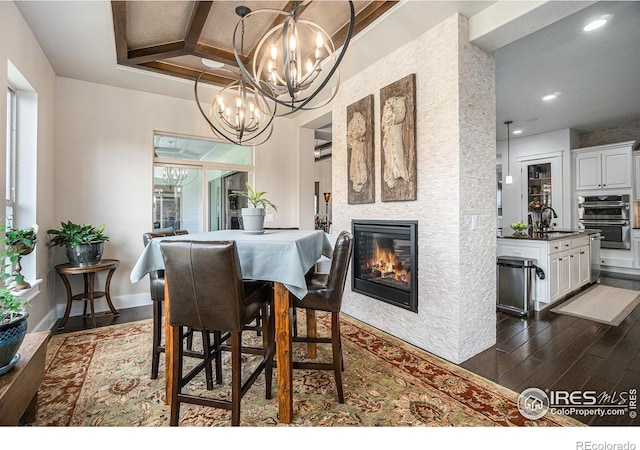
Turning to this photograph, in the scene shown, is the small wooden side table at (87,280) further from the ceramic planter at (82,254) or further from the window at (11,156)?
the window at (11,156)

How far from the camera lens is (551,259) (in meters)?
3.64

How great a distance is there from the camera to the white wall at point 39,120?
7.19ft

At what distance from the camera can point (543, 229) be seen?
445 centimetres

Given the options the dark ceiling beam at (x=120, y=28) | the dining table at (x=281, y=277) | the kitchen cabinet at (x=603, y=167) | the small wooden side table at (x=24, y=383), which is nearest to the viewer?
the small wooden side table at (x=24, y=383)

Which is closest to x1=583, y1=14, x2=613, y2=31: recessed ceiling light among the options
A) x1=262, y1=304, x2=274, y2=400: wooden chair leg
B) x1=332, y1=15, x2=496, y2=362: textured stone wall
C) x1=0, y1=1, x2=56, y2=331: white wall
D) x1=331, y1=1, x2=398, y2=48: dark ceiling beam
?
x1=332, y1=15, x2=496, y2=362: textured stone wall

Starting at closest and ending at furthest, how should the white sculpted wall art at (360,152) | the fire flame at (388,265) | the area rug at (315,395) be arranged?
1. the area rug at (315,395)
2. the fire flame at (388,265)
3. the white sculpted wall art at (360,152)

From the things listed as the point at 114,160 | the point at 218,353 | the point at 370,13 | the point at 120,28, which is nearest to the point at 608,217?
the point at 370,13

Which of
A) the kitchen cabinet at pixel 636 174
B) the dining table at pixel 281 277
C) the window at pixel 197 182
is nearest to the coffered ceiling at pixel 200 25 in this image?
the window at pixel 197 182

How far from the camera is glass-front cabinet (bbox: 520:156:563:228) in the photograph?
636cm

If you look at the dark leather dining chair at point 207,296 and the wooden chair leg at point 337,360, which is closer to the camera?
the dark leather dining chair at point 207,296

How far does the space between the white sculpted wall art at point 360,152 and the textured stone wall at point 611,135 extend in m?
6.20

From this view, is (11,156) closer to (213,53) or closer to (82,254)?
(82,254)

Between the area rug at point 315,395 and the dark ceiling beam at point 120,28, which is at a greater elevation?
the dark ceiling beam at point 120,28
